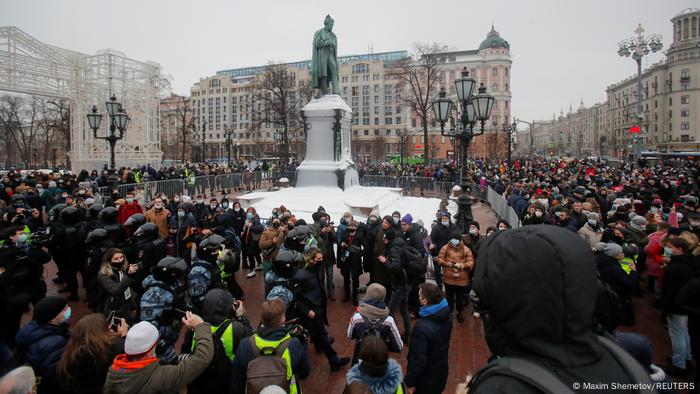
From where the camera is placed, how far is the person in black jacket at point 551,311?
4.33 ft

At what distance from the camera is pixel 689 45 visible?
6931cm

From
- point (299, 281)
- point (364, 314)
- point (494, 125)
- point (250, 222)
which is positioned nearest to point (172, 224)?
point (250, 222)

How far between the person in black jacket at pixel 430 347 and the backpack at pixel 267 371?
1295mm

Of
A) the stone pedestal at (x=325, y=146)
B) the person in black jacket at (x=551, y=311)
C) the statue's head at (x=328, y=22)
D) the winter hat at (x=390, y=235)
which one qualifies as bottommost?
the winter hat at (x=390, y=235)

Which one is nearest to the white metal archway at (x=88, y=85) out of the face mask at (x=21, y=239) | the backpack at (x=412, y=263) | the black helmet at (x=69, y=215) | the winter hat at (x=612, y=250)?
the black helmet at (x=69, y=215)

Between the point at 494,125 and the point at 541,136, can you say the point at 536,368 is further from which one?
the point at 541,136

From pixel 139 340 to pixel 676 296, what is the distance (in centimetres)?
618

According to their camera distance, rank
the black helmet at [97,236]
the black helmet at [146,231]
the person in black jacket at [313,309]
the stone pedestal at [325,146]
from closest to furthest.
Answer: the person in black jacket at [313,309] → the black helmet at [97,236] → the black helmet at [146,231] → the stone pedestal at [325,146]

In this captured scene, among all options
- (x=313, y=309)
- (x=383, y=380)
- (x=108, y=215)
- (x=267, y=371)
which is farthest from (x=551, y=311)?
(x=108, y=215)

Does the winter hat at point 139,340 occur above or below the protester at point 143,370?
above

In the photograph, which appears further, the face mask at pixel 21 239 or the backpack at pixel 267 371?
the face mask at pixel 21 239

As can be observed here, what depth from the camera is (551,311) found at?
133cm

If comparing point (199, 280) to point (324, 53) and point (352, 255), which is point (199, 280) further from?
point (324, 53)

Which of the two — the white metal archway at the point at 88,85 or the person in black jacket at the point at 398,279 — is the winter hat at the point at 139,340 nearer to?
the person in black jacket at the point at 398,279
